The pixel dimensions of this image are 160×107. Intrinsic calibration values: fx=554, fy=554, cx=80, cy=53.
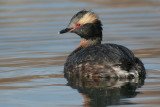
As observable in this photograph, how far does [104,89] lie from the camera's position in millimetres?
8891

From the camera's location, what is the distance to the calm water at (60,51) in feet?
27.3

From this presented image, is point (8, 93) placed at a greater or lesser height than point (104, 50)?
lesser

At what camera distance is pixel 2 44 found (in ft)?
44.6

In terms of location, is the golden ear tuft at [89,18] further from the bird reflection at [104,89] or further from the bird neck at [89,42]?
the bird reflection at [104,89]

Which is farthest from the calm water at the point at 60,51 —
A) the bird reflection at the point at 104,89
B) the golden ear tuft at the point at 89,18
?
the golden ear tuft at the point at 89,18

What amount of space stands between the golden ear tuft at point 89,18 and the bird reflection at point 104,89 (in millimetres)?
1387

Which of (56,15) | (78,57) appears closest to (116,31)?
(56,15)

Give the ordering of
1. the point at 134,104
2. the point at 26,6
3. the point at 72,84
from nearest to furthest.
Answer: the point at 134,104 < the point at 72,84 < the point at 26,6

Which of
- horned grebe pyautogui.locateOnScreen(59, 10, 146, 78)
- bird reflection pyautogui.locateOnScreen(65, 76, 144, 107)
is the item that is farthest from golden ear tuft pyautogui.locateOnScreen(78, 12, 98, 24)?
bird reflection pyautogui.locateOnScreen(65, 76, 144, 107)

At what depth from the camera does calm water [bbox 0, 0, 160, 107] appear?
8328mm

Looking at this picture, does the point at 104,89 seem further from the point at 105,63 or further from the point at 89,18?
the point at 89,18

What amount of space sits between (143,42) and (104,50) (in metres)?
3.75

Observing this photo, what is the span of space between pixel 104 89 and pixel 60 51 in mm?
3878

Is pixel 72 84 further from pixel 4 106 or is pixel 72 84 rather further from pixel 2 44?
pixel 2 44
